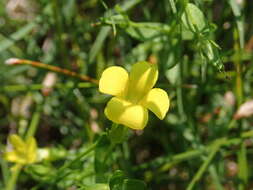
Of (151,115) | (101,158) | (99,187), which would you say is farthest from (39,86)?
(99,187)

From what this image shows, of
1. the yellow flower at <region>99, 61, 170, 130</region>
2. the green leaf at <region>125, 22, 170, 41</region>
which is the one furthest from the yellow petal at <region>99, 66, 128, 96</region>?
the green leaf at <region>125, 22, 170, 41</region>

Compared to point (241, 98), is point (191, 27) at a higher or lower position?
higher

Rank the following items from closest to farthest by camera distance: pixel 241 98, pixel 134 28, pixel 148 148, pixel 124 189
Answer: pixel 124 189, pixel 134 28, pixel 241 98, pixel 148 148

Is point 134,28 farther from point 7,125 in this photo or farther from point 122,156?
point 7,125

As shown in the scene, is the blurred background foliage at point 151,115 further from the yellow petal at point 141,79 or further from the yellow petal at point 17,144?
the yellow petal at point 141,79

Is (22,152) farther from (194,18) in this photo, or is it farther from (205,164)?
(194,18)

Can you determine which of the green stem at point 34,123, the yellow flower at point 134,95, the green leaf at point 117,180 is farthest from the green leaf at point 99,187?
the green stem at point 34,123

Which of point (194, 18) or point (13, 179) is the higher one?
point (194, 18)

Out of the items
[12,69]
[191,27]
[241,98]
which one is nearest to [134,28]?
[191,27]

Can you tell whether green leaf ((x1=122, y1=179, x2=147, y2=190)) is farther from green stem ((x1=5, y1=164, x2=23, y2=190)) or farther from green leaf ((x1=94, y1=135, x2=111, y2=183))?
green stem ((x1=5, y1=164, x2=23, y2=190))
